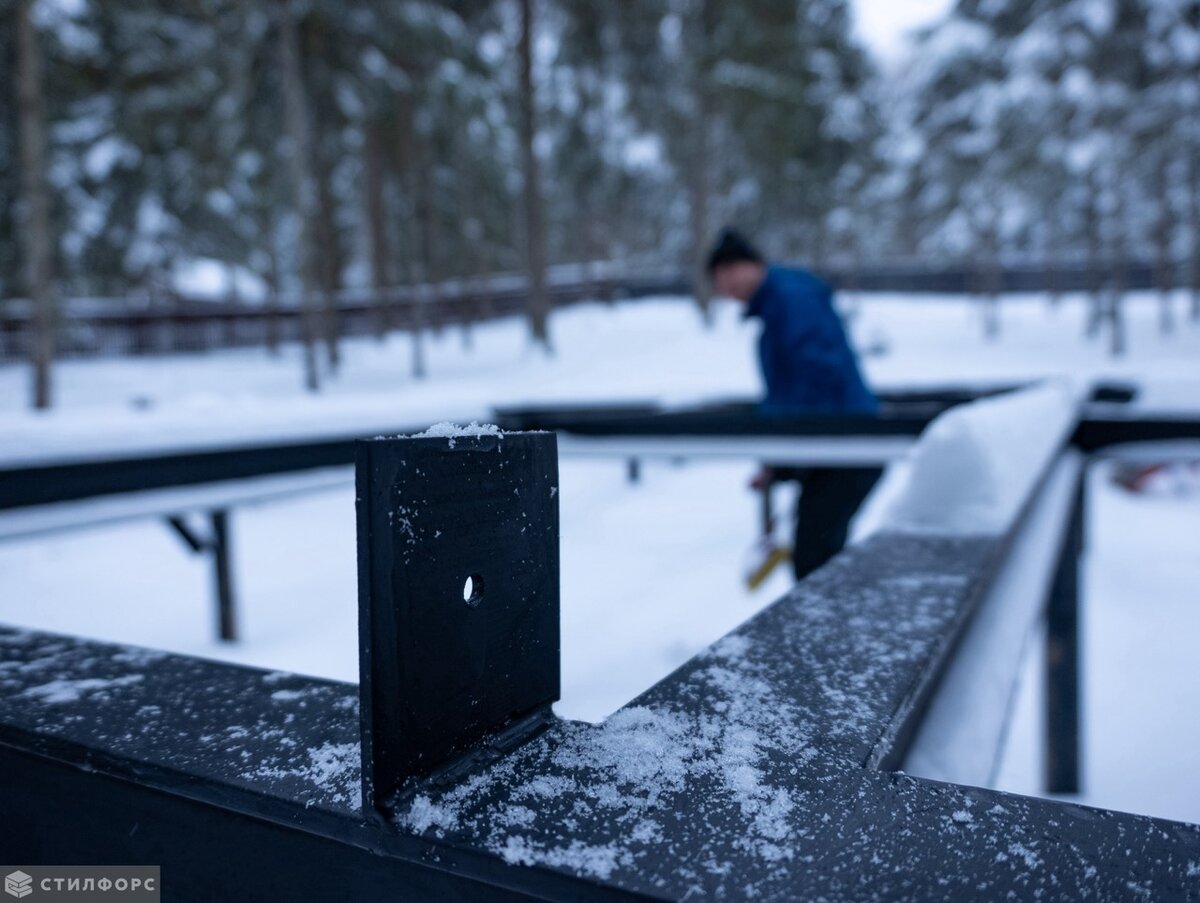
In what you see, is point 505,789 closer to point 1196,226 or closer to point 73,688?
point 73,688

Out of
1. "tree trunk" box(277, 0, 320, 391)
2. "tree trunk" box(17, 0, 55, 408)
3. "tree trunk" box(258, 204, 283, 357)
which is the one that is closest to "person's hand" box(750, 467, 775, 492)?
"tree trunk" box(17, 0, 55, 408)

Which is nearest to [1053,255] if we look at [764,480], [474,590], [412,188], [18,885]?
[412,188]

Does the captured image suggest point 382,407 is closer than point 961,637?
No

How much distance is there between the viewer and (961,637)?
1430 millimetres

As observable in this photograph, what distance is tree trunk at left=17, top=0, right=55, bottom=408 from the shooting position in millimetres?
12305

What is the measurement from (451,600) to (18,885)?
0.64 m

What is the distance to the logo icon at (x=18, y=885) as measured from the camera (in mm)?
912

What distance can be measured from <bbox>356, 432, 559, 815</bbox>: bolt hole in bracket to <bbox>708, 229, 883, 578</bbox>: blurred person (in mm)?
3365

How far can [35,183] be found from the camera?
12891mm

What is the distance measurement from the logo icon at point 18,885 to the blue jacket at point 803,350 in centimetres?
373

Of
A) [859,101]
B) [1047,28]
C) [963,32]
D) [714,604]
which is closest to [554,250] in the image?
[859,101]

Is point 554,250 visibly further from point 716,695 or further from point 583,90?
point 716,695

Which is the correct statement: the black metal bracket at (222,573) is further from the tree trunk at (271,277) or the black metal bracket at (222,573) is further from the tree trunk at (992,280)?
the tree trunk at (992,280)

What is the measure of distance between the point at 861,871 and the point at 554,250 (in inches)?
1942
